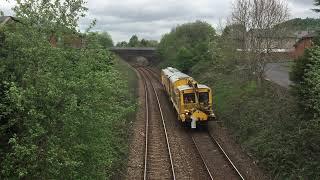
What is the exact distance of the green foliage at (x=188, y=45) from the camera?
209ft

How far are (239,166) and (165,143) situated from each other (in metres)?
5.91

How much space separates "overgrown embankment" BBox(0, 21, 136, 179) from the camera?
11891mm

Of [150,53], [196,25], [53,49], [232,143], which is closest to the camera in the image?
[53,49]

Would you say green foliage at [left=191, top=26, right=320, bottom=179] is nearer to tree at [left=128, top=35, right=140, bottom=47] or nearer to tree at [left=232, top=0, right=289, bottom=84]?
tree at [left=232, top=0, right=289, bottom=84]

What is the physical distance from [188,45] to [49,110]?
6018 centimetres

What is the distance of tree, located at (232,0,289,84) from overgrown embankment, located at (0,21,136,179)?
21839 millimetres

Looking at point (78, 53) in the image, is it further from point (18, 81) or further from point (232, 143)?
point (232, 143)

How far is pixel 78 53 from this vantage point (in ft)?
47.5

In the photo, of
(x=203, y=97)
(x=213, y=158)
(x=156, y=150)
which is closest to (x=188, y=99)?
(x=203, y=97)

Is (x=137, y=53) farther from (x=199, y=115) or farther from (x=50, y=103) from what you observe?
(x=50, y=103)

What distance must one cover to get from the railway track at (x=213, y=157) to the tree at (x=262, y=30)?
8.88 meters

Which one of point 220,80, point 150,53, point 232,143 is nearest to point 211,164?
point 232,143

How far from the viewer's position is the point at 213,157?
23750mm

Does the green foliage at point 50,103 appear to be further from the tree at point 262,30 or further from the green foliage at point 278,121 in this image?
the tree at point 262,30
